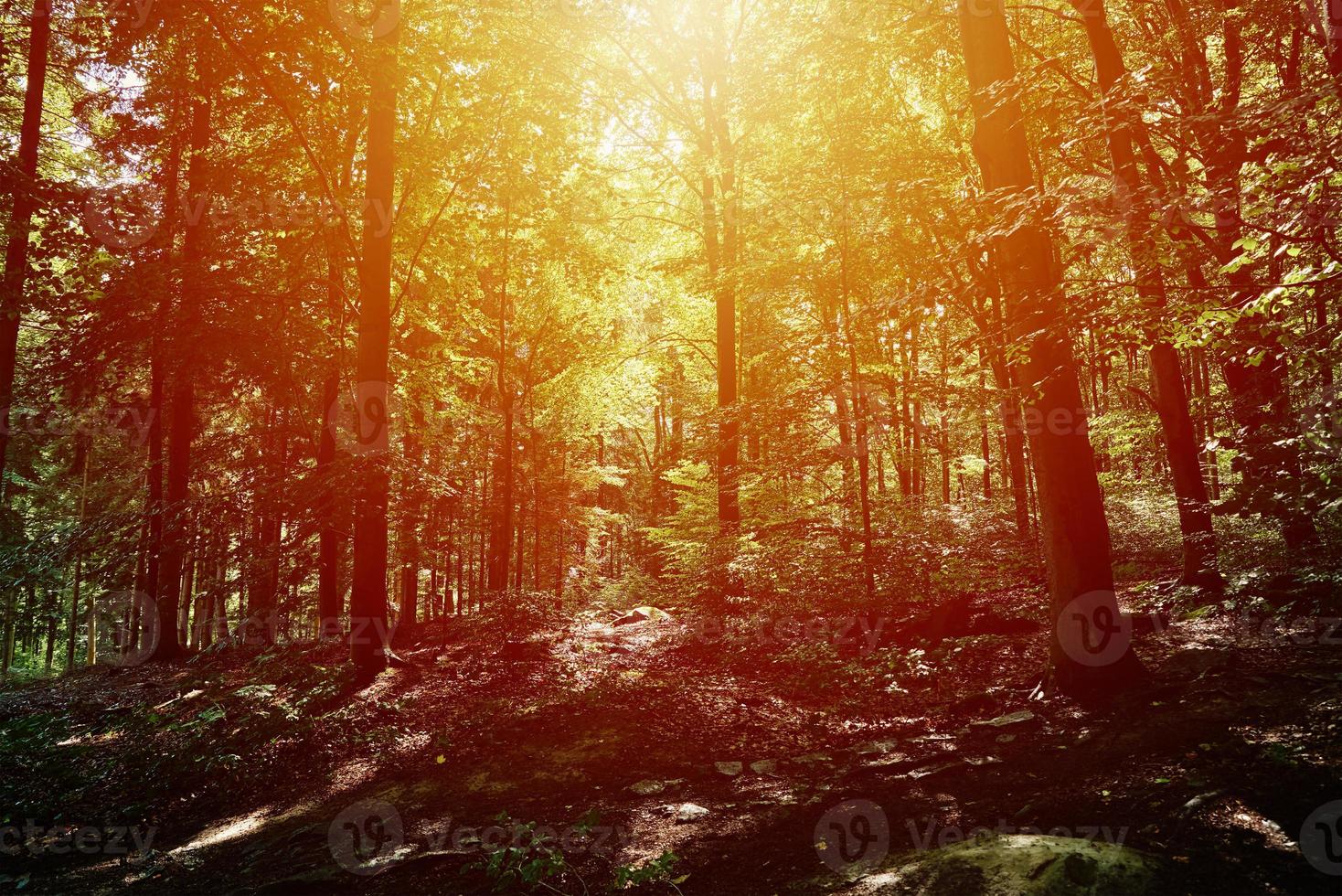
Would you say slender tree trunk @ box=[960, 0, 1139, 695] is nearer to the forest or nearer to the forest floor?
the forest

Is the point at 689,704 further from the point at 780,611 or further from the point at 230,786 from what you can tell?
the point at 230,786

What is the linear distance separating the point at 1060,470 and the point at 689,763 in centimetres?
445

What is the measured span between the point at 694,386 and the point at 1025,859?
2207 cm

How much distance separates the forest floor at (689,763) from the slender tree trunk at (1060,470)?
419 millimetres

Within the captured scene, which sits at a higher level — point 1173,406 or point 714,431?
point 714,431

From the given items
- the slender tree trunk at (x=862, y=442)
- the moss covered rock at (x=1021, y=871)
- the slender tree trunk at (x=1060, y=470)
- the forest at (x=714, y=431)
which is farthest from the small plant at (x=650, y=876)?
the slender tree trunk at (x=862, y=442)

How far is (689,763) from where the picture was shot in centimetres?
630

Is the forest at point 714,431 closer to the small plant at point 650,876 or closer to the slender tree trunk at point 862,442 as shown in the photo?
the small plant at point 650,876

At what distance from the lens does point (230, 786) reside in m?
6.93

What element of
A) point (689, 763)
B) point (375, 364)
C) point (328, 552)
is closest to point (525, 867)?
point (689, 763)

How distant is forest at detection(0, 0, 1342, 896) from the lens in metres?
4.46

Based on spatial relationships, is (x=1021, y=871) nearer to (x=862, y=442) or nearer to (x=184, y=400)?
(x=862, y=442)

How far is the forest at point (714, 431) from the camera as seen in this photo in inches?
175

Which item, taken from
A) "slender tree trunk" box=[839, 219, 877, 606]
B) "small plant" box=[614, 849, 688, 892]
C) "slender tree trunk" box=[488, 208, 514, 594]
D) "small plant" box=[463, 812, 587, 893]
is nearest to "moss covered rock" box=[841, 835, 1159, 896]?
"small plant" box=[614, 849, 688, 892]
